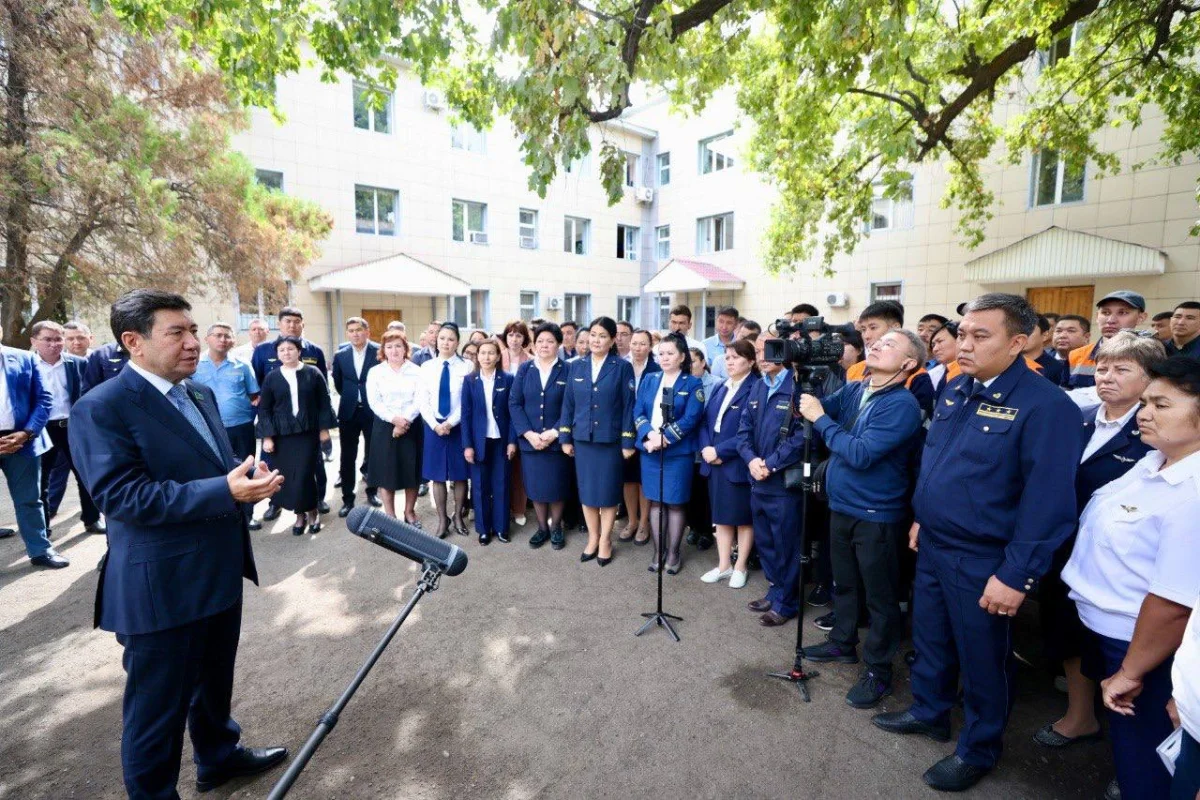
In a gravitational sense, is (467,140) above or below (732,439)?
above

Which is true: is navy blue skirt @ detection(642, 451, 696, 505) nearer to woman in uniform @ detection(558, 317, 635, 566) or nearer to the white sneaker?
woman in uniform @ detection(558, 317, 635, 566)

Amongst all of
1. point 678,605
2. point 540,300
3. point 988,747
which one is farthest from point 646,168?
point 988,747

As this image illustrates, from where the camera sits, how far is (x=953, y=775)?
2.49m

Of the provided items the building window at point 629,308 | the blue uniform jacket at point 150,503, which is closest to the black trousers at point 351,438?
the blue uniform jacket at point 150,503

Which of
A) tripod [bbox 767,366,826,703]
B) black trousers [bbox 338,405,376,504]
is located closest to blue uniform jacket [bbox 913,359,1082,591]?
tripod [bbox 767,366,826,703]

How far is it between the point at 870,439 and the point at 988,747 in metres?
1.43

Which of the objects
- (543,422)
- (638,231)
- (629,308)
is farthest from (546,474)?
(638,231)

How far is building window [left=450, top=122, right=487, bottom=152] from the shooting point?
17.2 meters

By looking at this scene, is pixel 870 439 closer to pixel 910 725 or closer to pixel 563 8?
pixel 910 725

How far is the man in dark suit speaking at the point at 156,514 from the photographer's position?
2.06m

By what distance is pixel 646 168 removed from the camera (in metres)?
21.6

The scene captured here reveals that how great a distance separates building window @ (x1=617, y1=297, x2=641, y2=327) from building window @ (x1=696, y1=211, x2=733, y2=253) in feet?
10.7

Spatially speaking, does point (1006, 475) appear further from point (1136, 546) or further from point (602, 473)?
point (602, 473)

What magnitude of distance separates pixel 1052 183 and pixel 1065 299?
7.74ft
